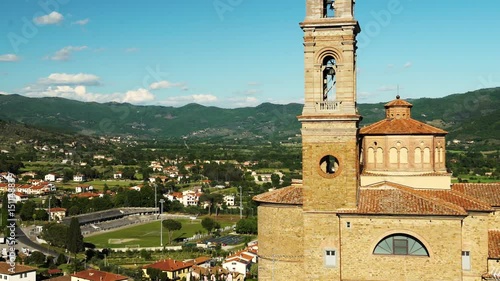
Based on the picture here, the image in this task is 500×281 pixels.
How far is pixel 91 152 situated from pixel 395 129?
171m

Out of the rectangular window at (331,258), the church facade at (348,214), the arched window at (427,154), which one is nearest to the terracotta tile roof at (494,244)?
the church facade at (348,214)

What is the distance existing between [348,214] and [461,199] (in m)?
5.58

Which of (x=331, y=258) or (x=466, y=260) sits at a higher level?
(x=331, y=258)

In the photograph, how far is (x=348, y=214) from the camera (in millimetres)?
22672

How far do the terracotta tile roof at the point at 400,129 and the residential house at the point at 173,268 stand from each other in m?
28.6

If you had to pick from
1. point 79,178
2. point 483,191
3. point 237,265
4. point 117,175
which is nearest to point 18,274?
point 237,265

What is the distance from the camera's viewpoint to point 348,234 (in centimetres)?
2283

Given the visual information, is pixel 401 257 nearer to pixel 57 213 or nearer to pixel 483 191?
pixel 483 191

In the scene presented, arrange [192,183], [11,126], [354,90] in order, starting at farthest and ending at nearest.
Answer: [11,126]
[192,183]
[354,90]

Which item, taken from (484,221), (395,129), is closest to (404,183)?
(395,129)

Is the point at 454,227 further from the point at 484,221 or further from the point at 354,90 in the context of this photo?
the point at 354,90

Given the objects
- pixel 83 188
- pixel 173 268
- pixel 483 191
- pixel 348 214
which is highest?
pixel 483 191

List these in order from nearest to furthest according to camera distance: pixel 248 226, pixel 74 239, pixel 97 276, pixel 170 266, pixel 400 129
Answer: pixel 400 129 < pixel 97 276 < pixel 170 266 < pixel 74 239 < pixel 248 226

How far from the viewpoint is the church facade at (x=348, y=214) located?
22.1 m
